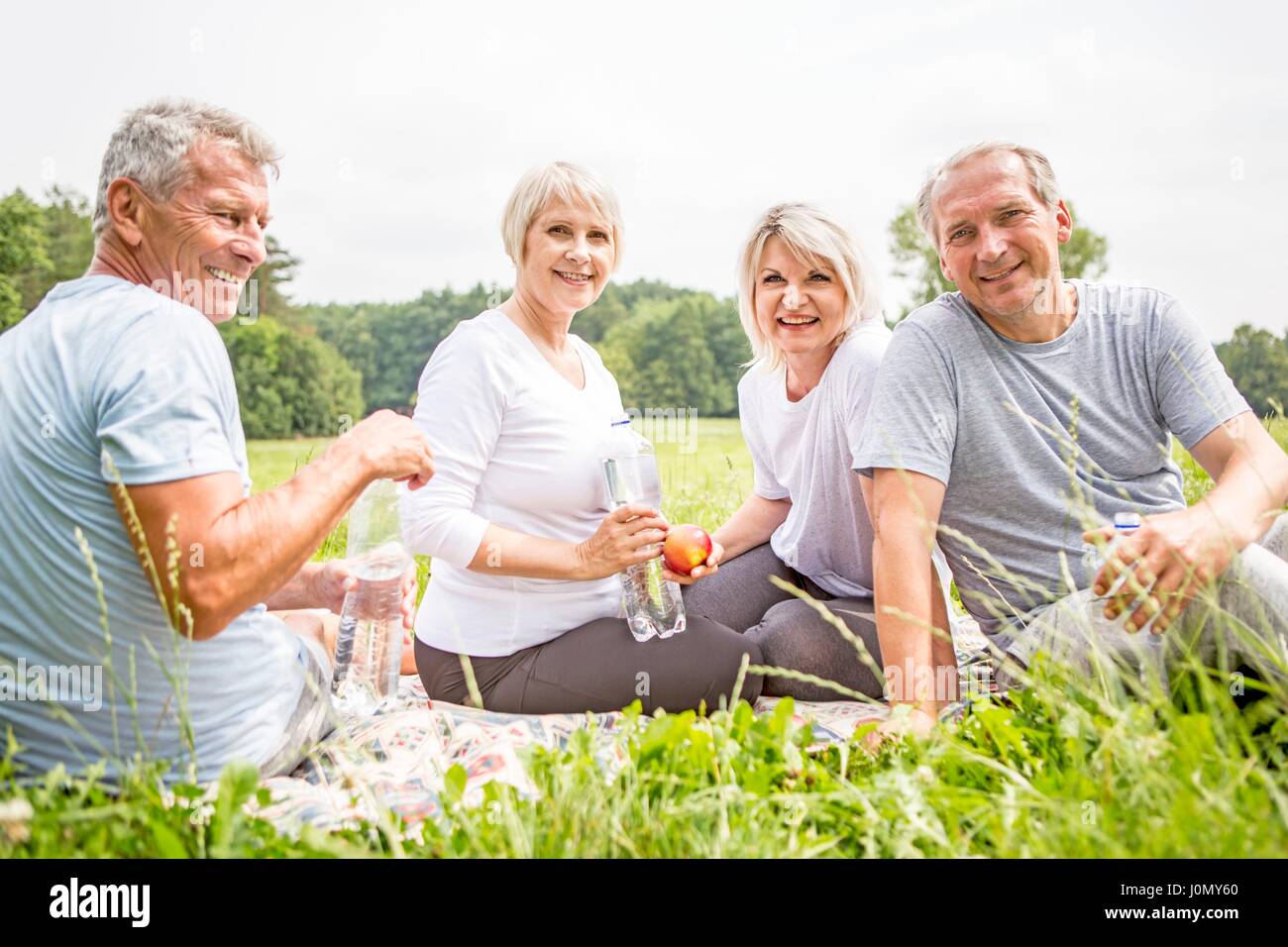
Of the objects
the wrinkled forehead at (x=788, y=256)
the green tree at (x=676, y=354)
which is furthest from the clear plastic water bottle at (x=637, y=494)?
the green tree at (x=676, y=354)

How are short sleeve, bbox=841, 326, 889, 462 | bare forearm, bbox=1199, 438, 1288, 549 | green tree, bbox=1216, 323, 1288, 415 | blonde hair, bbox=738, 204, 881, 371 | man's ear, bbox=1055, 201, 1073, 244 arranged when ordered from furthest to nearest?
green tree, bbox=1216, 323, 1288, 415 → blonde hair, bbox=738, 204, 881, 371 → short sleeve, bbox=841, 326, 889, 462 → man's ear, bbox=1055, 201, 1073, 244 → bare forearm, bbox=1199, 438, 1288, 549

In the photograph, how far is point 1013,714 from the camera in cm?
259

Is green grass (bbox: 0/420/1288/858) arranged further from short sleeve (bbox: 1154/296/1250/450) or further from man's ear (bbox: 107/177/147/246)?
man's ear (bbox: 107/177/147/246)

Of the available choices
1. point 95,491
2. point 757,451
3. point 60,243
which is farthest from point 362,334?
point 95,491

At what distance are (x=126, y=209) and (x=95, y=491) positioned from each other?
0.72 m

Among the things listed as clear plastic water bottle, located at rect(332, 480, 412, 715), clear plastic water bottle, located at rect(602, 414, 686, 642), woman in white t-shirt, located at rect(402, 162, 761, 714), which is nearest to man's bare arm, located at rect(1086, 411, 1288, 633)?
woman in white t-shirt, located at rect(402, 162, 761, 714)

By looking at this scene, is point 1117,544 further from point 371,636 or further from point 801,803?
point 371,636

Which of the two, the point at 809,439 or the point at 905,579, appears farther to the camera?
the point at 809,439

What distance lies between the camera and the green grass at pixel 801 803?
6.03 feet

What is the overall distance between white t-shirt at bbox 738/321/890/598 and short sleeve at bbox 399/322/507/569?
113 centimetres

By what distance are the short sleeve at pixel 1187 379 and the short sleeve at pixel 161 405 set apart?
266 cm

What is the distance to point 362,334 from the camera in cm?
3375

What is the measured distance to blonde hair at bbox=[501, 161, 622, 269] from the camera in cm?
347
